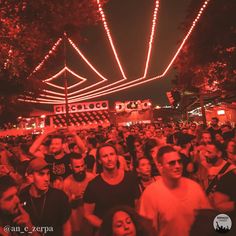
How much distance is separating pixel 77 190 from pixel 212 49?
1304cm

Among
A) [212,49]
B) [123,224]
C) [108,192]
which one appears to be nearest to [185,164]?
[108,192]

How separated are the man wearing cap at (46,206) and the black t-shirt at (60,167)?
5.41 ft

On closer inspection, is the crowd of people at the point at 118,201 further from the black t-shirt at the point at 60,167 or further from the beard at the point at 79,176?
the black t-shirt at the point at 60,167

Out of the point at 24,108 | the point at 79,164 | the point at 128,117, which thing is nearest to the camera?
the point at 79,164

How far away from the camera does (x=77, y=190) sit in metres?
5.47

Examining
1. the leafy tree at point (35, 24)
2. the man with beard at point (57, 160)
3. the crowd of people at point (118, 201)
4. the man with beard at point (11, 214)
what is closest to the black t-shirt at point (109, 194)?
the crowd of people at point (118, 201)

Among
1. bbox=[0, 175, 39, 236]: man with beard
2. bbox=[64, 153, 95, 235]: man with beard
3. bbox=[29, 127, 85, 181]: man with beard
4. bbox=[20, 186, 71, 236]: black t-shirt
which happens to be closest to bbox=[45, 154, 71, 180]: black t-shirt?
bbox=[29, 127, 85, 181]: man with beard

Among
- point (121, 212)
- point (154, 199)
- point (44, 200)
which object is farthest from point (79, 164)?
point (121, 212)

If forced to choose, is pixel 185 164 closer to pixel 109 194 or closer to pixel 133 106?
pixel 109 194

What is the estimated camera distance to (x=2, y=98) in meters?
16.0

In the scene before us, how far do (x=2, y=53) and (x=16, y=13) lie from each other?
1088mm

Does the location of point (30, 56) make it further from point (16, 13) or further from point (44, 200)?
point (44, 200)

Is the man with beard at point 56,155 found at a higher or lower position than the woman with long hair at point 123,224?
higher

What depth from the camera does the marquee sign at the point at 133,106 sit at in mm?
24500
